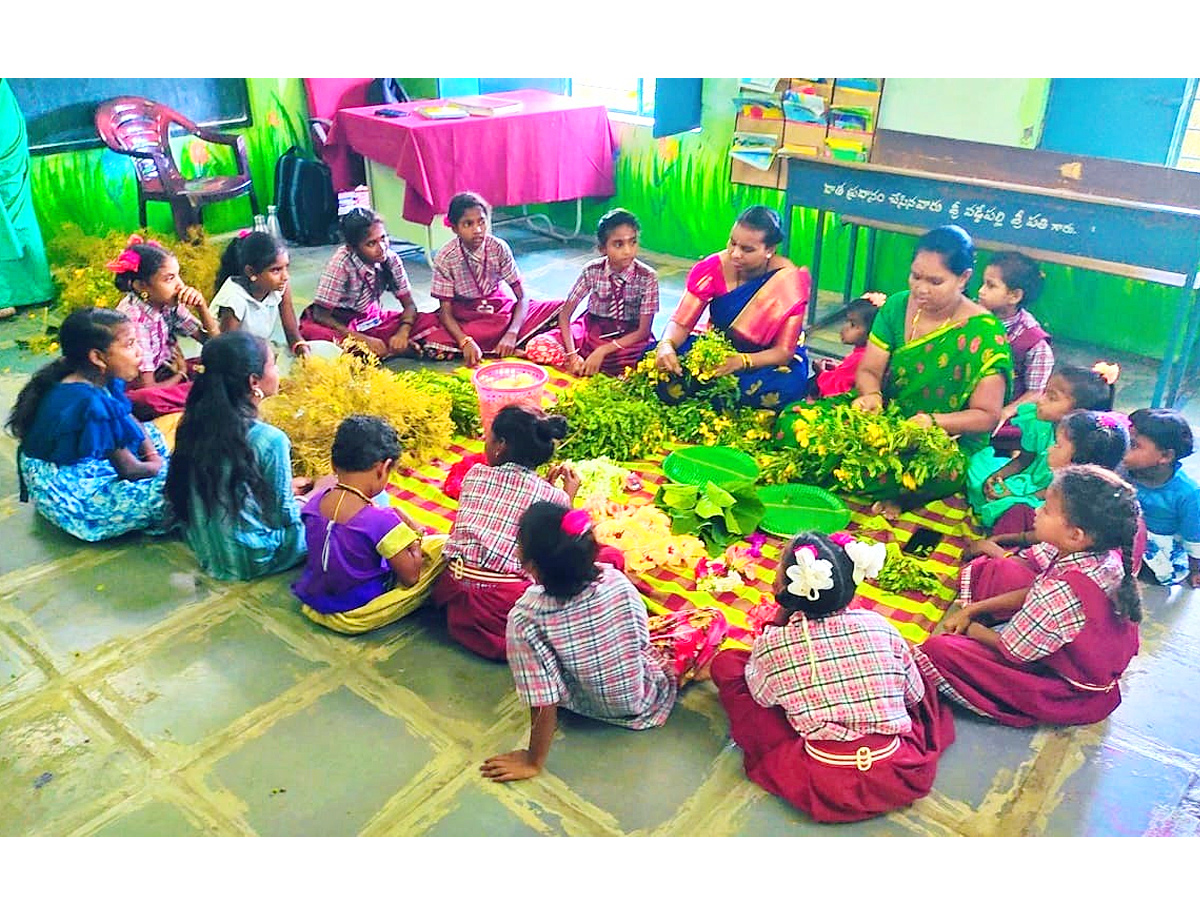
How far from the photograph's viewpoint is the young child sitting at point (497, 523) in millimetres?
3148

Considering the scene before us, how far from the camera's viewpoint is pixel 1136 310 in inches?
233

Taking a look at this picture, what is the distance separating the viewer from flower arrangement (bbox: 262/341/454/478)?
4.29 meters

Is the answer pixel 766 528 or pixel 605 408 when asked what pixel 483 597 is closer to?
pixel 766 528

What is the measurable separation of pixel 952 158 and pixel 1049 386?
3165 mm

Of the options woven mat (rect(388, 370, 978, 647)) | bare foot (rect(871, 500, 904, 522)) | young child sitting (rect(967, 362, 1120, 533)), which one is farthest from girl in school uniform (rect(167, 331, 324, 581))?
young child sitting (rect(967, 362, 1120, 533))

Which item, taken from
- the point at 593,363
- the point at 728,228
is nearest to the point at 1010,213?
the point at 593,363

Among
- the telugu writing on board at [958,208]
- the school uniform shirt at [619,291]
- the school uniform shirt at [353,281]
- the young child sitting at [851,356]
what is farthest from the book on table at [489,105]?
the young child sitting at [851,356]

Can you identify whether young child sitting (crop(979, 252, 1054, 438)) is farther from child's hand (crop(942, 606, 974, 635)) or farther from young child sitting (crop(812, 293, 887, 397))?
child's hand (crop(942, 606, 974, 635))

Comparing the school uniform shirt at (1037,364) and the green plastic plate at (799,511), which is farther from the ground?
the school uniform shirt at (1037,364)

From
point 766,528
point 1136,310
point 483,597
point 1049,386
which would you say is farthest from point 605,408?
point 1136,310

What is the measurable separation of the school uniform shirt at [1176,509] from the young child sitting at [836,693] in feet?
5.05

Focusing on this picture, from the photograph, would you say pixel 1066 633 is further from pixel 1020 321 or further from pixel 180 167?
pixel 180 167

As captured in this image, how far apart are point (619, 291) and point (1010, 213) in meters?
2.24

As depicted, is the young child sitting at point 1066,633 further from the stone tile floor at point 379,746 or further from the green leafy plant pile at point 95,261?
the green leafy plant pile at point 95,261
